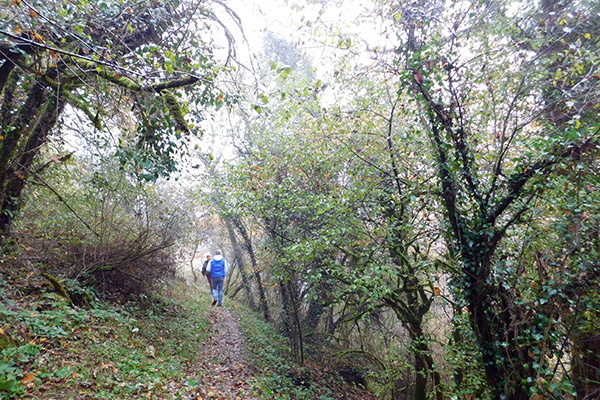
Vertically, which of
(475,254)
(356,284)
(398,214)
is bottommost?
(356,284)

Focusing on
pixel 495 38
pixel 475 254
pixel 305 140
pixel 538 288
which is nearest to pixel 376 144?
pixel 305 140

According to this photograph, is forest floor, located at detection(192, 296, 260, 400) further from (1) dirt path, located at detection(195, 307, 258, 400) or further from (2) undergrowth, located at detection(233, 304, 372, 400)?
(2) undergrowth, located at detection(233, 304, 372, 400)

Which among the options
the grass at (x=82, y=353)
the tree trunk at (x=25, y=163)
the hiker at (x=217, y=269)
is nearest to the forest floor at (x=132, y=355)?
the grass at (x=82, y=353)

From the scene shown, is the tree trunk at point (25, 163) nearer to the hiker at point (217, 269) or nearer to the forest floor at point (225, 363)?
the forest floor at point (225, 363)

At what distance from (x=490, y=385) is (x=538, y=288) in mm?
1517

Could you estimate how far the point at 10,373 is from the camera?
9.85ft

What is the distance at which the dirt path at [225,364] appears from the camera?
537cm

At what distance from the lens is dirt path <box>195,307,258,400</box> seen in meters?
5.37

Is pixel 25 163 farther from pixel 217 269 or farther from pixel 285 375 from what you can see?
pixel 285 375

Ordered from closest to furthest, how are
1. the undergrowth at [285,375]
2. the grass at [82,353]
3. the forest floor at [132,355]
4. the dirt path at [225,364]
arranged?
1. the grass at [82,353]
2. the forest floor at [132,355]
3. the dirt path at [225,364]
4. the undergrowth at [285,375]

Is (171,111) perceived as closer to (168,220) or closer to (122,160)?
(122,160)

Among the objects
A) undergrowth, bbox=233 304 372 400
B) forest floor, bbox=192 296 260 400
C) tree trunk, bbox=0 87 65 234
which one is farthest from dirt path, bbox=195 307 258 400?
tree trunk, bbox=0 87 65 234

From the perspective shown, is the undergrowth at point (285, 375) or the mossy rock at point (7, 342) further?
the undergrowth at point (285, 375)

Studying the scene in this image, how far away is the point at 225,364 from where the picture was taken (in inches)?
269
